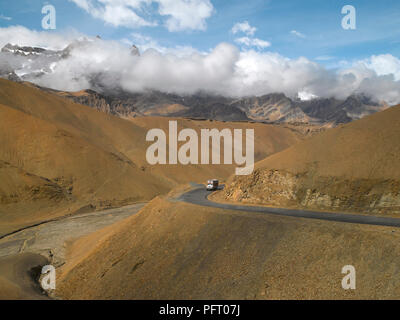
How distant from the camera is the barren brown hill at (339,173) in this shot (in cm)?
2081

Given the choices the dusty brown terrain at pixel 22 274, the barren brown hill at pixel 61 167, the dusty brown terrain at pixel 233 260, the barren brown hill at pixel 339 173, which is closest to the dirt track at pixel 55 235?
the dusty brown terrain at pixel 22 274

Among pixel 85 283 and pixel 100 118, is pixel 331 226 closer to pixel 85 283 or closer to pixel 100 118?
pixel 85 283

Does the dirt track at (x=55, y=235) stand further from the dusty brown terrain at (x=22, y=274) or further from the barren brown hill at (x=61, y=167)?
the barren brown hill at (x=61, y=167)

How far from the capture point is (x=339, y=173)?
23078mm

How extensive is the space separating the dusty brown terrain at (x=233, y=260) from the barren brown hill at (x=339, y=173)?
589cm

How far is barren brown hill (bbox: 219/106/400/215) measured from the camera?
20.8m

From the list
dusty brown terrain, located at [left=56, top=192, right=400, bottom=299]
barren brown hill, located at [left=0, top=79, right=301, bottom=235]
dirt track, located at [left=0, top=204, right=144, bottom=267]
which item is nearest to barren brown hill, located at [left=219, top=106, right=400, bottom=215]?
dusty brown terrain, located at [left=56, top=192, right=400, bottom=299]

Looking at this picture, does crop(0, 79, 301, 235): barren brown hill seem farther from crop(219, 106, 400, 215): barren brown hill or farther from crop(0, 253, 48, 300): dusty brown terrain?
crop(219, 106, 400, 215): barren brown hill

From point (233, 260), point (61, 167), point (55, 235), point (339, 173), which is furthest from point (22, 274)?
point (61, 167)

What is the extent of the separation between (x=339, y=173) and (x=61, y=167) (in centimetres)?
4389

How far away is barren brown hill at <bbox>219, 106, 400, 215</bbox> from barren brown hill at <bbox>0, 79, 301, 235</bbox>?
28.5 m
